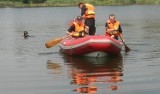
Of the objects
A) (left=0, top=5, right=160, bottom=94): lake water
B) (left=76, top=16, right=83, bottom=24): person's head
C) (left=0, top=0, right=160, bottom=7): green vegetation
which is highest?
(left=76, top=16, right=83, bottom=24): person's head

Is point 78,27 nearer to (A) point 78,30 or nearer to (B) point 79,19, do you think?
(A) point 78,30

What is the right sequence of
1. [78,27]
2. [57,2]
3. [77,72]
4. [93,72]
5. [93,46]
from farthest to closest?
[57,2] → [78,27] → [93,46] → [77,72] → [93,72]

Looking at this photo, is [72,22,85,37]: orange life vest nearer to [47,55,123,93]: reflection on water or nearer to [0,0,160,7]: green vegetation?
[47,55,123,93]: reflection on water

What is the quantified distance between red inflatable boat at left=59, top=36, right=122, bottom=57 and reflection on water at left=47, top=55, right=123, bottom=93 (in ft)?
0.72

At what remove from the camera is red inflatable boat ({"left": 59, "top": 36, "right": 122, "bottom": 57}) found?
15.0 meters

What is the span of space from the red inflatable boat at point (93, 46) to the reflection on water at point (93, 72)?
0.22m

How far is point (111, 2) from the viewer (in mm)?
82062

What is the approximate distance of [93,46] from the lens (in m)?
15.1

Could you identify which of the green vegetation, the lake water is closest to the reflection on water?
the lake water

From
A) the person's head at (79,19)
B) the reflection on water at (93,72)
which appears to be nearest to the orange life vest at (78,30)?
the person's head at (79,19)

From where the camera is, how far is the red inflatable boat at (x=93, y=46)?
49.3 feet

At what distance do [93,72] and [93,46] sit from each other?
2.31 m

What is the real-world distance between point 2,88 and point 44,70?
9.38 feet

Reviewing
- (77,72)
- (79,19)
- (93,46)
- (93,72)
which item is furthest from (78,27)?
(93,72)
